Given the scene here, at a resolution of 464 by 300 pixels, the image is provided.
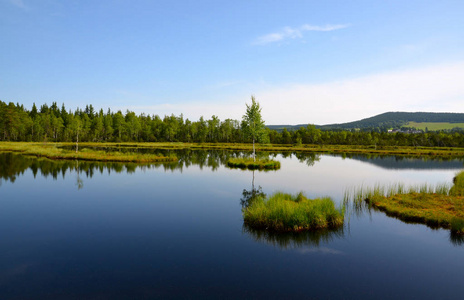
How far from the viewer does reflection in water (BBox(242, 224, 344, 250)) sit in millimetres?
17281

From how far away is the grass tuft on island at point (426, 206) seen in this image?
21344 mm

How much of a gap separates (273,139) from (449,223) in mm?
170162

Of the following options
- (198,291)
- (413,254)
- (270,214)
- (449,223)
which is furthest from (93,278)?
(449,223)

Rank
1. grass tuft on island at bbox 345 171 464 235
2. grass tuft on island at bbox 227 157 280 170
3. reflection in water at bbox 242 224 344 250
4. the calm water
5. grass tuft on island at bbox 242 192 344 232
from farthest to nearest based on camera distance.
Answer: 1. grass tuft on island at bbox 227 157 280 170
2. grass tuft on island at bbox 345 171 464 235
3. grass tuft on island at bbox 242 192 344 232
4. reflection in water at bbox 242 224 344 250
5. the calm water

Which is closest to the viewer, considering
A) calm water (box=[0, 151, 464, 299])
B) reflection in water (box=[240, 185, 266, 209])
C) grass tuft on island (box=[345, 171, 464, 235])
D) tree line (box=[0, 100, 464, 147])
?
calm water (box=[0, 151, 464, 299])

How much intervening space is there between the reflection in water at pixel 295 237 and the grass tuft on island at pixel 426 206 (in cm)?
768

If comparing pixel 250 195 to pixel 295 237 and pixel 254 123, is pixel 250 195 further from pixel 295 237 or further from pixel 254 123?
pixel 254 123

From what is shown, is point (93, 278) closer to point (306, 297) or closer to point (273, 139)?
point (306, 297)

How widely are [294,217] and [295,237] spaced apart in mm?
1779

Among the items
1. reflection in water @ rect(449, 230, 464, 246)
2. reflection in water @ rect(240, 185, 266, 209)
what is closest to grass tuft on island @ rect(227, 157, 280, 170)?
reflection in water @ rect(240, 185, 266, 209)

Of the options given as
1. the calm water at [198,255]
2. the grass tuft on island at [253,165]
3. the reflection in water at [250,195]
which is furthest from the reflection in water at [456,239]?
the grass tuft on island at [253,165]

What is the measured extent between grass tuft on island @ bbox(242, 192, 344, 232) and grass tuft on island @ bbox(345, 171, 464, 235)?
664cm

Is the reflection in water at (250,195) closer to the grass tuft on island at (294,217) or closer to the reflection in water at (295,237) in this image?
the grass tuft on island at (294,217)

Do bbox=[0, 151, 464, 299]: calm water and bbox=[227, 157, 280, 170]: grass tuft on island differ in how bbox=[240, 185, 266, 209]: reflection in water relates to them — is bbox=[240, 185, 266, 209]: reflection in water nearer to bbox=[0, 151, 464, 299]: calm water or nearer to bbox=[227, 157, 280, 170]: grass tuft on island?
bbox=[0, 151, 464, 299]: calm water
